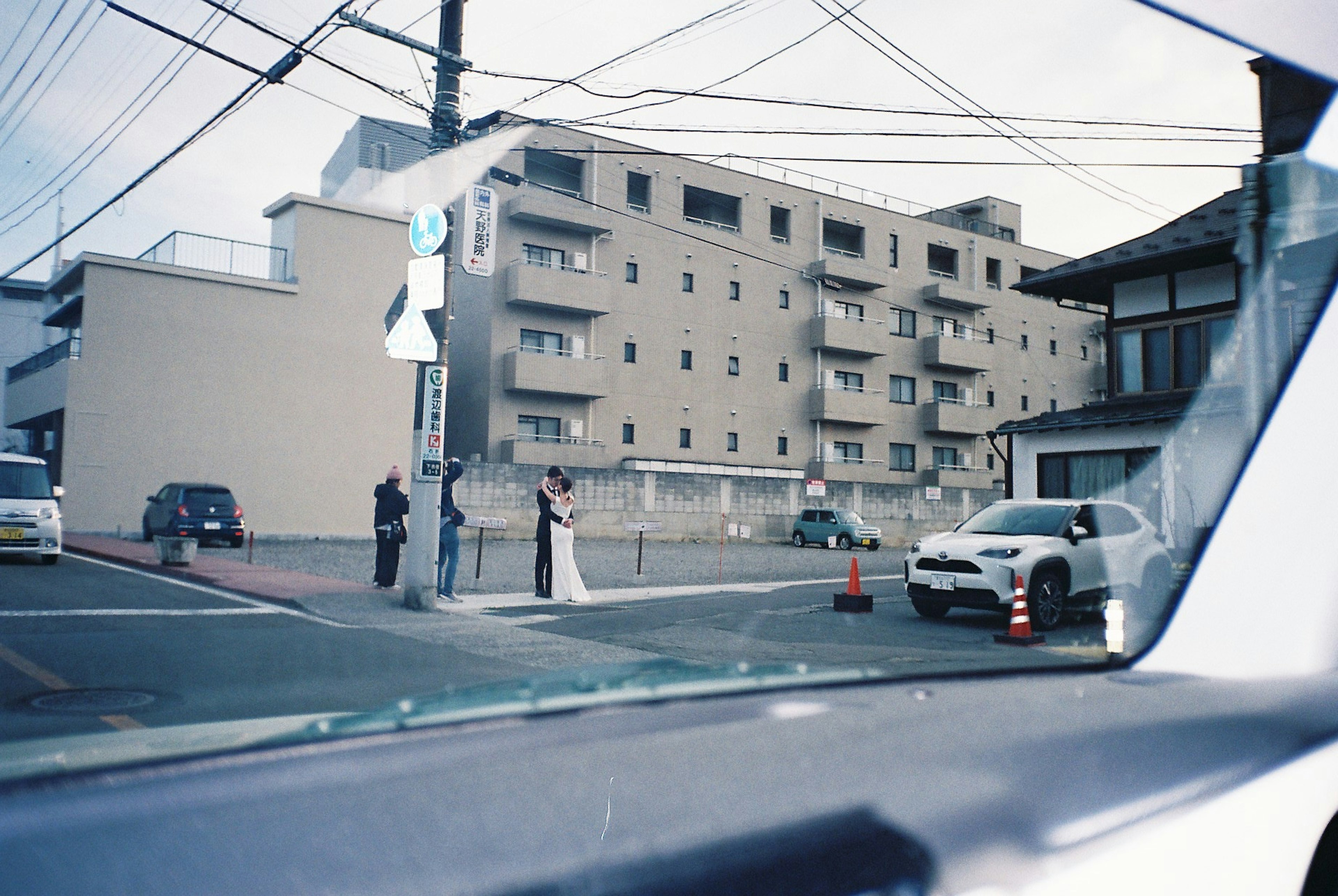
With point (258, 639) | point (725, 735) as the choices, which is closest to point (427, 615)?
point (258, 639)

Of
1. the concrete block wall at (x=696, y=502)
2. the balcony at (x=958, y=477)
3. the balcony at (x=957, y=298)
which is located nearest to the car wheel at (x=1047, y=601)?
the concrete block wall at (x=696, y=502)

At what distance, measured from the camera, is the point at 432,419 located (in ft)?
27.0

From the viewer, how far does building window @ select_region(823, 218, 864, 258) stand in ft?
73.3

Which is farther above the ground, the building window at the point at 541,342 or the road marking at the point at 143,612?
the building window at the point at 541,342

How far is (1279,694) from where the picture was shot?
2.42 meters

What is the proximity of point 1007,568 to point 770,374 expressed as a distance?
20127mm

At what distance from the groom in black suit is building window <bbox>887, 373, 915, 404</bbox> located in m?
23.8

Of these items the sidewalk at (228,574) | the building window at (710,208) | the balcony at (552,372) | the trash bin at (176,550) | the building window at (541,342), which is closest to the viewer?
the sidewalk at (228,574)

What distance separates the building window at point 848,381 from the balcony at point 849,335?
730mm

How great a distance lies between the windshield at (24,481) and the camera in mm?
4391

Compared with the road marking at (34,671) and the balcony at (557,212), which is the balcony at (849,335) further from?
the road marking at (34,671)

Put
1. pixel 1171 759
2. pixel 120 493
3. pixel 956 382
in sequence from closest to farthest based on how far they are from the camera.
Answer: pixel 1171 759 < pixel 120 493 < pixel 956 382

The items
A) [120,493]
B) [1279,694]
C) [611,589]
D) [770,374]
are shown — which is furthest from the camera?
[770,374]

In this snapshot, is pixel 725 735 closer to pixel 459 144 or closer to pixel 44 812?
pixel 44 812
